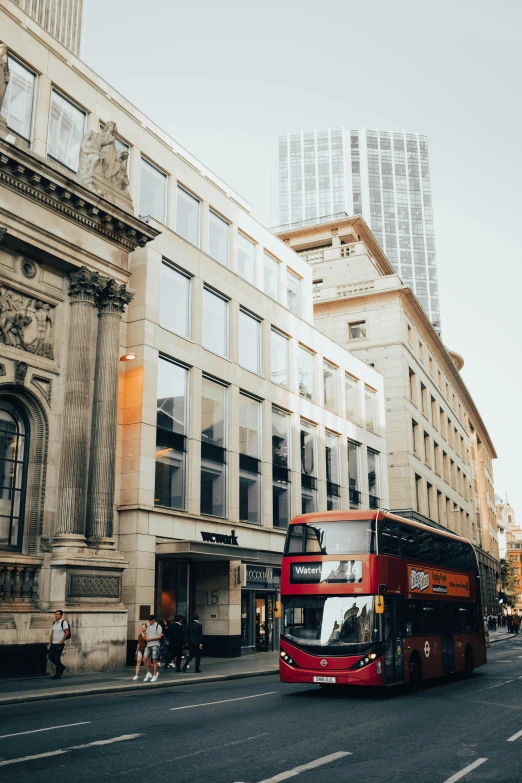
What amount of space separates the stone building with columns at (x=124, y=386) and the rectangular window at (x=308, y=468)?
19 cm

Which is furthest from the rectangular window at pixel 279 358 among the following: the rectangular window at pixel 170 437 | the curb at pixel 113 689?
the curb at pixel 113 689

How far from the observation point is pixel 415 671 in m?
18.8

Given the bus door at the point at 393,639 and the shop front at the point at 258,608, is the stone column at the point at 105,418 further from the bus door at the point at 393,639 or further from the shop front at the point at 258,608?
the bus door at the point at 393,639

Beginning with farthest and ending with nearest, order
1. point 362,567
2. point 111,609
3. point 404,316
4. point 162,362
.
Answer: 1. point 404,316
2. point 162,362
3. point 111,609
4. point 362,567

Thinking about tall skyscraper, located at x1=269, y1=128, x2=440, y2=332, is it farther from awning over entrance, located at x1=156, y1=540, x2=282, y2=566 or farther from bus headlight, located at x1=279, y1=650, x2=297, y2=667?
bus headlight, located at x1=279, y1=650, x2=297, y2=667

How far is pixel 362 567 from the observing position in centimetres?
1678

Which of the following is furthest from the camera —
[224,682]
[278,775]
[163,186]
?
[163,186]

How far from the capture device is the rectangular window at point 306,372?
4072cm

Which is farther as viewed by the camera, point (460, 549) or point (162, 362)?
point (162, 362)

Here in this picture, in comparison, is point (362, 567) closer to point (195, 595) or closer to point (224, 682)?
point (224, 682)

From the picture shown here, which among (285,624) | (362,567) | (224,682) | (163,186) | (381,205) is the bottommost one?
(224,682)

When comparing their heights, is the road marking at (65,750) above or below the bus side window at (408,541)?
below

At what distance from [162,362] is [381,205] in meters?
165

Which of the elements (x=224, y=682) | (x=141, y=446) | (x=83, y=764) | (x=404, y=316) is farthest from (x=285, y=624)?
(x=404, y=316)
